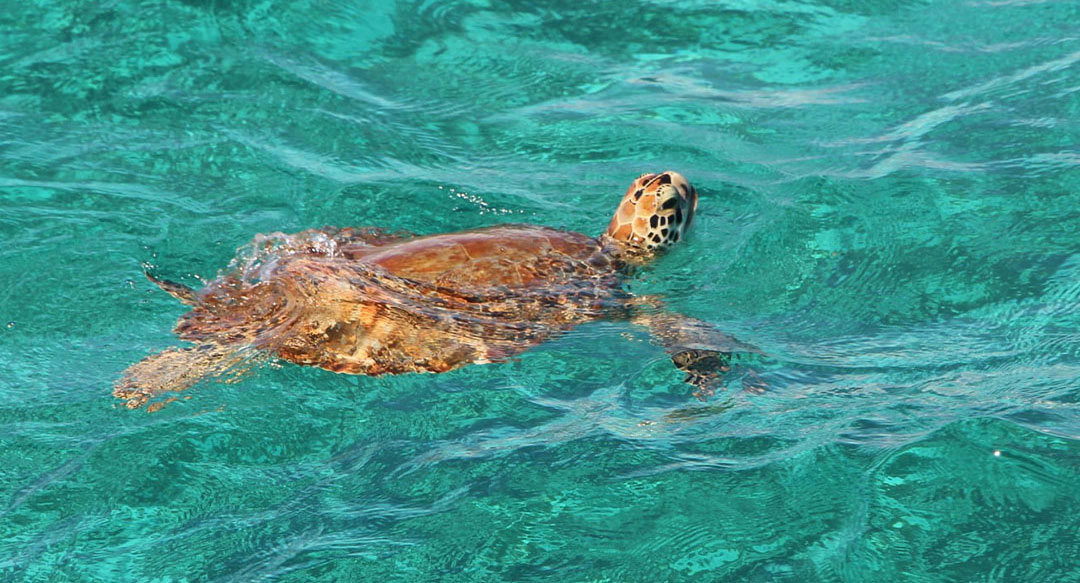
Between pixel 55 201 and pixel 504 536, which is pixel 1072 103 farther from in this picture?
pixel 55 201

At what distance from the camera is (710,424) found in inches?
173

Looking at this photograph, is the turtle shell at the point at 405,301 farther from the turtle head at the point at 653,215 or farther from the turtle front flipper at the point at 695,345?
the turtle head at the point at 653,215

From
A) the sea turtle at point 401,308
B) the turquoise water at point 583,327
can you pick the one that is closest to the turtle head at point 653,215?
the turquoise water at point 583,327

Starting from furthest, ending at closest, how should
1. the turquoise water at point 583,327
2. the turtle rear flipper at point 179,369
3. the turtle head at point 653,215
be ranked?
the turtle head at point 653,215
the turtle rear flipper at point 179,369
the turquoise water at point 583,327

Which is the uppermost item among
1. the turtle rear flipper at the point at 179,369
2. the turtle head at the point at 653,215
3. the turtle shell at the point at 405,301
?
the turtle head at the point at 653,215

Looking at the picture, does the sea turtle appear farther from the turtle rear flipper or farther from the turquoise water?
the turquoise water

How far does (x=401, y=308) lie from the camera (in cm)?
488

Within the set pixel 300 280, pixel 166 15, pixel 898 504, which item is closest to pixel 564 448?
pixel 898 504

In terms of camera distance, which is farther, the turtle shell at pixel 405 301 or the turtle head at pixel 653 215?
the turtle head at pixel 653 215

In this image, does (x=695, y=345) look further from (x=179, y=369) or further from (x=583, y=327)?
(x=179, y=369)

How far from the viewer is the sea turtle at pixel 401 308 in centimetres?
473

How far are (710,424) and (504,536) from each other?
3.43ft

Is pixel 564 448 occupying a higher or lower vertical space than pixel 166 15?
lower

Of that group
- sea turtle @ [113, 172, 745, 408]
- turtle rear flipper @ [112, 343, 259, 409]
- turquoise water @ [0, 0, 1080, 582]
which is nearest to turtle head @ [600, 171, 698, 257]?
turquoise water @ [0, 0, 1080, 582]
